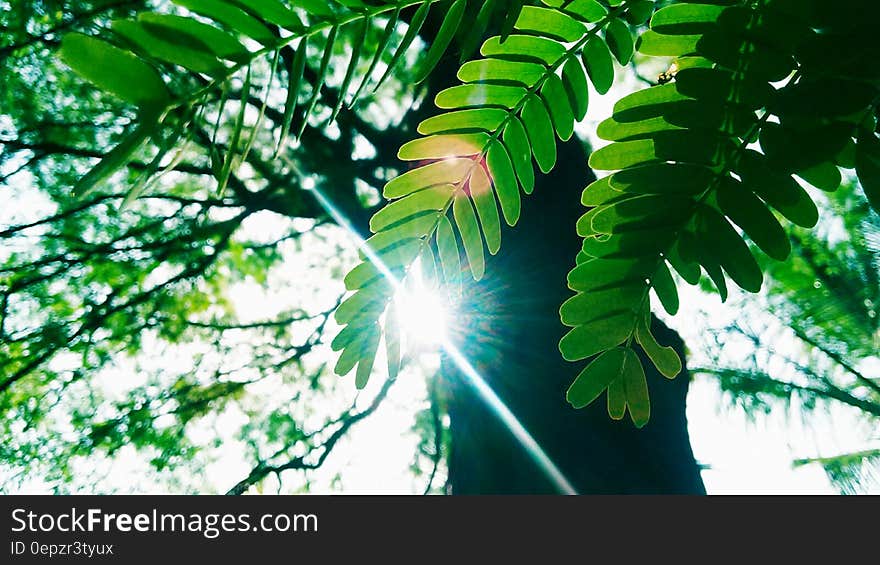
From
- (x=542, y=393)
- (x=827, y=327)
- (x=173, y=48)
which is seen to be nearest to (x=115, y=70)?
(x=173, y=48)

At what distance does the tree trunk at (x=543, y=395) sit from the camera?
173 cm

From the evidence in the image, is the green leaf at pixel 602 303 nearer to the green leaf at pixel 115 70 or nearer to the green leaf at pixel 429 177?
the green leaf at pixel 429 177

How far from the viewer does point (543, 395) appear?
1.79 metres

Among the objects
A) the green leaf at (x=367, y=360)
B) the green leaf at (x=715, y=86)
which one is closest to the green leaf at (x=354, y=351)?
the green leaf at (x=367, y=360)

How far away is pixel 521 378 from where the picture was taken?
6.01 feet

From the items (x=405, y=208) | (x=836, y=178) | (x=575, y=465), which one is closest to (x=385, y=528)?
(x=575, y=465)

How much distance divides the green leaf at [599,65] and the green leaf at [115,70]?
0.43m

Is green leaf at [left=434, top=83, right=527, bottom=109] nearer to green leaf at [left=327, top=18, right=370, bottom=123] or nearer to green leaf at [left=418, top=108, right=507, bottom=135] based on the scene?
green leaf at [left=418, top=108, right=507, bottom=135]

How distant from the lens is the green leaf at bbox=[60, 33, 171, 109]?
291mm

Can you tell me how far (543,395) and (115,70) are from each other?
166 cm

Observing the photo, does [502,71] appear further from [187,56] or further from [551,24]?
[187,56]

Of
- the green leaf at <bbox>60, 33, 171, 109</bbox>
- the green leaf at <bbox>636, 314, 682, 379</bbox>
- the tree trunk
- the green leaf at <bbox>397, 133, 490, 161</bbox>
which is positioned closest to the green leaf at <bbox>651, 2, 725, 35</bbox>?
the green leaf at <bbox>397, 133, 490, 161</bbox>

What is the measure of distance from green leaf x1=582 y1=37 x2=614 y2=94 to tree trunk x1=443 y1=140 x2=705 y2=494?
1.20 metres

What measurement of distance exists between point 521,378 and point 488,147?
1334mm
